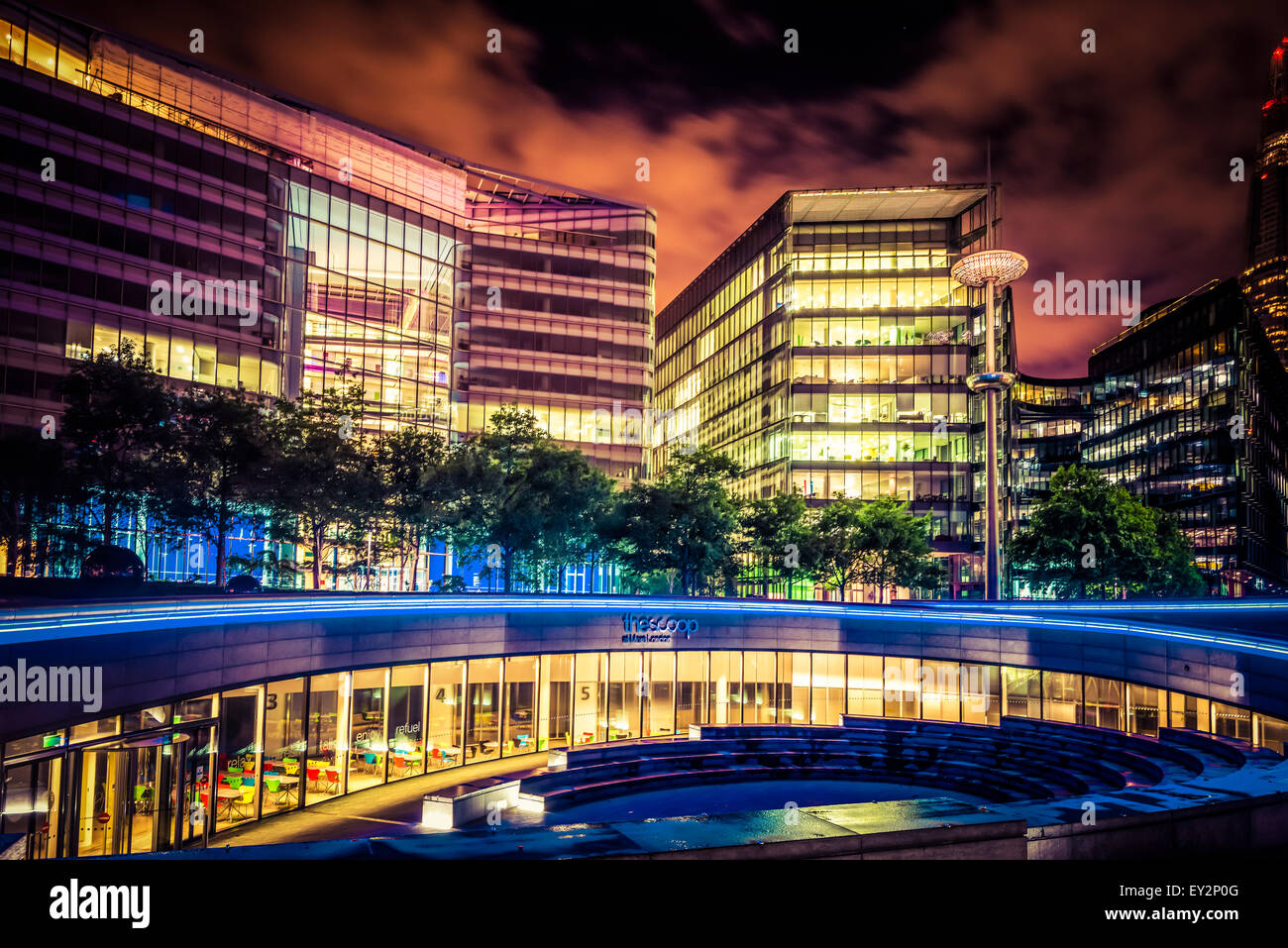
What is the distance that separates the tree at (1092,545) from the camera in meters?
57.9

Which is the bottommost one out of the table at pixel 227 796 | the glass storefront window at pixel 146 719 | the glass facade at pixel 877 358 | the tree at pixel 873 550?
the table at pixel 227 796

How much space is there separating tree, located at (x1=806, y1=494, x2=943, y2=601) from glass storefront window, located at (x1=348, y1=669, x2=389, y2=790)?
37826 mm

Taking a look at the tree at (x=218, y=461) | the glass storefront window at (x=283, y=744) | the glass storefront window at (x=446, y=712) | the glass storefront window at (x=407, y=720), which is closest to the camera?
the glass storefront window at (x=283, y=744)

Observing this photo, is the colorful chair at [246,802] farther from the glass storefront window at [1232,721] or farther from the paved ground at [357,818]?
the glass storefront window at [1232,721]

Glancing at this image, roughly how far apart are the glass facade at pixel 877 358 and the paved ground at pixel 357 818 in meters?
61.5

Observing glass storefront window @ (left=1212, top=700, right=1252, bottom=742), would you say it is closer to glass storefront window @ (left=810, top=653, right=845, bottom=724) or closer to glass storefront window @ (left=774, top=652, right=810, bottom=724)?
glass storefront window @ (left=810, top=653, right=845, bottom=724)

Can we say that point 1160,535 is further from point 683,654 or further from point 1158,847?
point 1158,847

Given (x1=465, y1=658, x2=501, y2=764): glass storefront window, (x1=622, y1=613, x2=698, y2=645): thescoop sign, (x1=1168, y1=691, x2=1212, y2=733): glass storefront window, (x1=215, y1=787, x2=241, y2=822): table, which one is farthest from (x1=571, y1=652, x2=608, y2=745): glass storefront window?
(x1=1168, y1=691, x2=1212, y2=733): glass storefront window

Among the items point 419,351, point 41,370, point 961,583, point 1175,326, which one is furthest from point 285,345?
point 1175,326

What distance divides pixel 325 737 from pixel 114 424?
18668 millimetres

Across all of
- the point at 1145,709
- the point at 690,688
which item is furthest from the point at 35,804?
the point at 1145,709

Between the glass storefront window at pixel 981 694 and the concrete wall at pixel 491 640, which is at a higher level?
the concrete wall at pixel 491 640

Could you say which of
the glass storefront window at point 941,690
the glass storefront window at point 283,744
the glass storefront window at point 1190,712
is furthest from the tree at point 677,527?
the glass storefront window at point 283,744

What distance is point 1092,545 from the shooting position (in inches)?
2247
